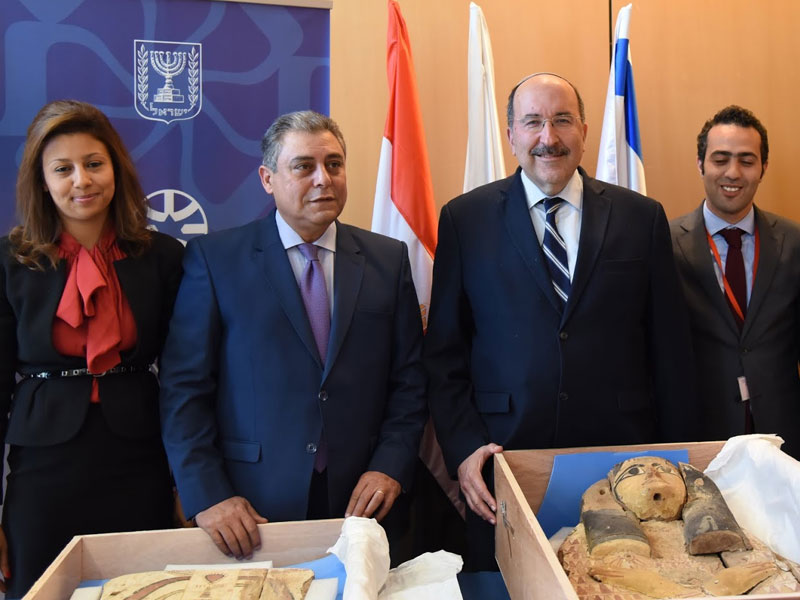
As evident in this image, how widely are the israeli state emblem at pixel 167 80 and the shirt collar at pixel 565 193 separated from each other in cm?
147

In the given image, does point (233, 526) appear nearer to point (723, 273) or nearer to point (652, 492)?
point (652, 492)

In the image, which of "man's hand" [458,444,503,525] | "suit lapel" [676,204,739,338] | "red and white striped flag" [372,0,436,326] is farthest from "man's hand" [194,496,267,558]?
"suit lapel" [676,204,739,338]

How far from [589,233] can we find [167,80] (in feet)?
5.86

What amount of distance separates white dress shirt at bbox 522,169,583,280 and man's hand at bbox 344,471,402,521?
774 mm

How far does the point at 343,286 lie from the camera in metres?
1.79

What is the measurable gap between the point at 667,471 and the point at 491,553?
2.34ft

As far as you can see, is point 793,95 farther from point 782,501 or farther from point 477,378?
point 782,501

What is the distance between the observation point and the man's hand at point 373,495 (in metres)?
1.64

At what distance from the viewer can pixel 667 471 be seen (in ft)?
4.44

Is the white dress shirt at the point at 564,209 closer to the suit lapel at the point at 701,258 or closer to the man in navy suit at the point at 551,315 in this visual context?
the man in navy suit at the point at 551,315

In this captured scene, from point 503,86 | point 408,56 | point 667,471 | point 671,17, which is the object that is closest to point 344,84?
point 408,56

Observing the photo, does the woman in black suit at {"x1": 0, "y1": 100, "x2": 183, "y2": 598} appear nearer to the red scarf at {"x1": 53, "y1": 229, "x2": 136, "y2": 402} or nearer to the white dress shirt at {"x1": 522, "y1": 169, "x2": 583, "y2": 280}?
the red scarf at {"x1": 53, "y1": 229, "x2": 136, "y2": 402}

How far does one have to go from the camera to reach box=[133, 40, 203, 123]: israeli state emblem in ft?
8.69

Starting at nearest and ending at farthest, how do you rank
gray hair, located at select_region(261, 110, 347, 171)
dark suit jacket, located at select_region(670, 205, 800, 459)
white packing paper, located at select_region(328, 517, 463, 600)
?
white packing paper, located at select_region(328, 517, 463, 600) < gray hair, located at select_region(261, 110, 347, 171) < dark suit jacket, located at select_region(670, 205, 800, 459)
